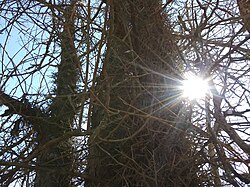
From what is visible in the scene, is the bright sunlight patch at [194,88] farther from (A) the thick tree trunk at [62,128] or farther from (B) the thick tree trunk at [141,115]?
(A) the thick tree trunk at [62,128]

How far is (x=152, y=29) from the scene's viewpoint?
73.1 inches

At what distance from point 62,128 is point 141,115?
0.65m

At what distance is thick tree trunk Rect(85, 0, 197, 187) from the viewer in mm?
1570

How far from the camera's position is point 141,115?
4.77 ft

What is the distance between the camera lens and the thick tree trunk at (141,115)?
157 cm

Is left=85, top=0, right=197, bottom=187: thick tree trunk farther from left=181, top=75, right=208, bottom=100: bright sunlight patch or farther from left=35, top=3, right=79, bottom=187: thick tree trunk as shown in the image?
left=35, top=3, right=79, bottom=187: thick tree trunk

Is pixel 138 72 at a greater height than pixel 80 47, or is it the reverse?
pixel 80 47

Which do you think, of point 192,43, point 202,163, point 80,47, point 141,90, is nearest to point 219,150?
point 202,163

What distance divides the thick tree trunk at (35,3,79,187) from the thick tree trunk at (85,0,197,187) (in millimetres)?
153

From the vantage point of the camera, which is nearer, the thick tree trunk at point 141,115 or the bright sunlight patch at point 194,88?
the thick tree trunk at point 141,115

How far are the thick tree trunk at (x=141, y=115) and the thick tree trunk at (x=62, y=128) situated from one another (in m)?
0.15

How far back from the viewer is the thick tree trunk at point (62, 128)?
1757mm

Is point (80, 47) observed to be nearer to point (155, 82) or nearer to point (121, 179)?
point (155, 82)

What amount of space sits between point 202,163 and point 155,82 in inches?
16.3
